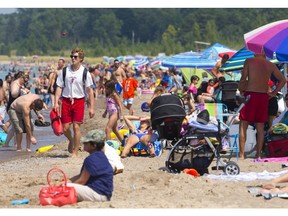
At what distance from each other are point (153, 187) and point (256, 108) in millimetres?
3191

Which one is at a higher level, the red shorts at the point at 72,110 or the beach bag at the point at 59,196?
the red shorts at the point at 72,110

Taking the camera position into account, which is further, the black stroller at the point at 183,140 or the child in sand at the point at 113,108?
the child in sand at the point at 113,108

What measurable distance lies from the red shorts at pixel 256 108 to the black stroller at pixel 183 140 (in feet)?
3.60

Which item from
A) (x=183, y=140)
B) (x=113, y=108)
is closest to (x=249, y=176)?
(x=183, y=140)

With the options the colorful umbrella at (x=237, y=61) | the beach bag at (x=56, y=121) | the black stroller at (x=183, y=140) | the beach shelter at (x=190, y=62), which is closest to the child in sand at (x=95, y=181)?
the black stroller at (x=183, y=140)

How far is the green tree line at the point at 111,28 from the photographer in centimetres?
12888

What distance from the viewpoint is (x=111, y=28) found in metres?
152

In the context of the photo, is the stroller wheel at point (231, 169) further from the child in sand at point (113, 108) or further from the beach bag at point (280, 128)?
the child in sand at point (113, 108)

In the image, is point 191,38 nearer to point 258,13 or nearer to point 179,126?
point 258,13

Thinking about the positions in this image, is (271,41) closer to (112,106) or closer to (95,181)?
(112,106)

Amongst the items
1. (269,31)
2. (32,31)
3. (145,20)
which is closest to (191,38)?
(145,20)

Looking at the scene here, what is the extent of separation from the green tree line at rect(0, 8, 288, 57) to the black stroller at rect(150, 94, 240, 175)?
11225 cm

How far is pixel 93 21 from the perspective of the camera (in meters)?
159

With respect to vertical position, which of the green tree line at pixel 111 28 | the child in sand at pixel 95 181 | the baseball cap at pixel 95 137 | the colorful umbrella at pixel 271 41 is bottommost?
the green tree line at pixel 111 28
